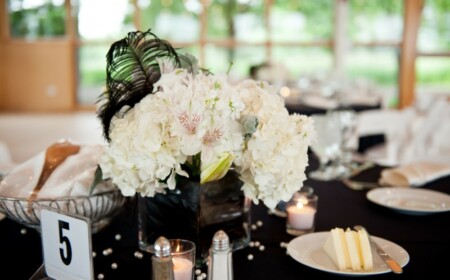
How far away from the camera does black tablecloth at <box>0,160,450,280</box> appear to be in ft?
3.75

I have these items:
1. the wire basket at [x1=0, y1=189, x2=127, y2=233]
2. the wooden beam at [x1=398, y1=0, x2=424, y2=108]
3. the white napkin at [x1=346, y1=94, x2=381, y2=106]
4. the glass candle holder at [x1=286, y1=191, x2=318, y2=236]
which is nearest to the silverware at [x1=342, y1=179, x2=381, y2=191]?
the glass candle holder at [x1=286, y1=191, x2=318, y2=236]

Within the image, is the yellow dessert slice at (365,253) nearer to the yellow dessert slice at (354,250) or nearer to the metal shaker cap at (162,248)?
the yellow dessert slice at (354,250)

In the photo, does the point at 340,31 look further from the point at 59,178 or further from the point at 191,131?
the point at 191,131

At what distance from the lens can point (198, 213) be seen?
1166 millimetres

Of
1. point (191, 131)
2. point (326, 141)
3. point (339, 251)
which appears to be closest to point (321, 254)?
point (339, 251)

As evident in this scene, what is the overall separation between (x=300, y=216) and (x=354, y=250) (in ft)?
0.83

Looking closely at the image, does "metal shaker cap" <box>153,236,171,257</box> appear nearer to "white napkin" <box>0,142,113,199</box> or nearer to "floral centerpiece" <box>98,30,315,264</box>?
"floral centerpiece" <box>98,30,315,264</box>

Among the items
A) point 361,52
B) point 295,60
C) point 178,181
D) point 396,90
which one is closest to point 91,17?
point 295,60

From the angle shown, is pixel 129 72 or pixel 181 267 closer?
pixel 181 267

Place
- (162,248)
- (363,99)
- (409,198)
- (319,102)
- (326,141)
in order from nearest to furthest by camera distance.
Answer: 1. (162,248)
2. (409,198)
3. (326,141)
4. (319,102)
5. (363,99)

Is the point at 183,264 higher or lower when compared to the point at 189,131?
lower

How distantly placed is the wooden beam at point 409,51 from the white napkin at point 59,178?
8.01 metres

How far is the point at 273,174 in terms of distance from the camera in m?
1.09

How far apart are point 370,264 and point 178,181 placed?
433mm
